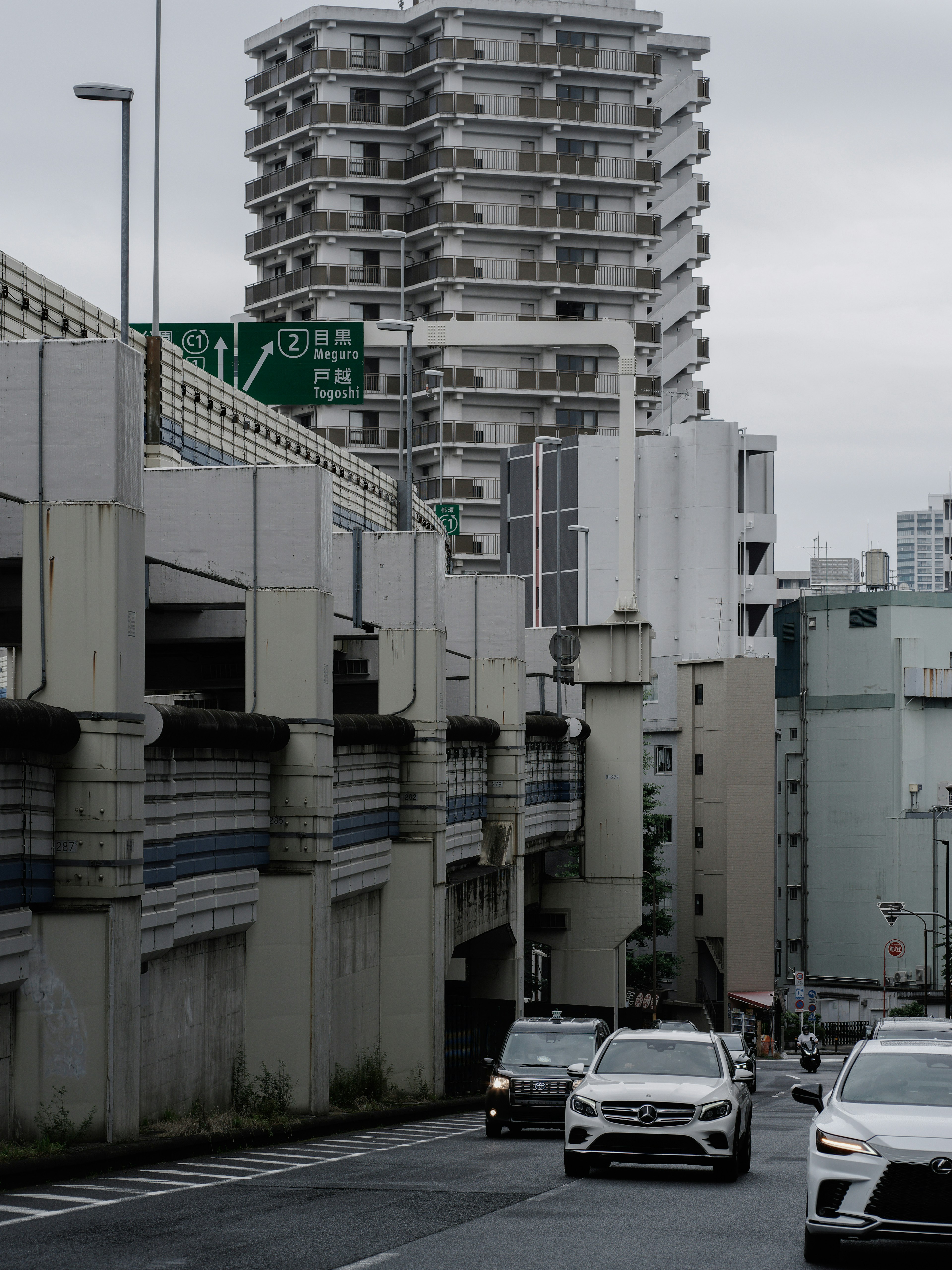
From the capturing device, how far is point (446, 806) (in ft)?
111

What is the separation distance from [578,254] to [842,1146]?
3407 inches

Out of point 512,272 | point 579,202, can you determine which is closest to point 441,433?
point 512,272

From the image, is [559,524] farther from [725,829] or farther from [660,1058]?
[660,1058]

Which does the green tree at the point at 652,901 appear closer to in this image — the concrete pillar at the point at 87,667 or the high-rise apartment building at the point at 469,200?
the high-rise apartment building at the point at 469,200

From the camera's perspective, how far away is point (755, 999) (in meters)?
77.6

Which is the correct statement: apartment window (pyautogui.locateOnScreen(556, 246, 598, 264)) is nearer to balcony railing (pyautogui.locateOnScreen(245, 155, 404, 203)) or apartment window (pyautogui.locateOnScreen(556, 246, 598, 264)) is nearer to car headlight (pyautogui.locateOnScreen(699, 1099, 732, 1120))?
balcony railing (pyautogui.locateOnScreen(245, 155, 404, 203))

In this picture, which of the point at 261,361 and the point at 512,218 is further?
the point at 512,218

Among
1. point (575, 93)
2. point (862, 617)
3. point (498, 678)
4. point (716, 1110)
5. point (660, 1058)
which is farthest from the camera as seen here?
point (862, 617)

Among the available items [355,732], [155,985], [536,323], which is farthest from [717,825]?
[155,985]

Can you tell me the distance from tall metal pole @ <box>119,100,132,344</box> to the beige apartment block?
201 ft

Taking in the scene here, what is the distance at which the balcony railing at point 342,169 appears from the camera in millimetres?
92688

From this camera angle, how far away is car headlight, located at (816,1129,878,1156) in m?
10.8

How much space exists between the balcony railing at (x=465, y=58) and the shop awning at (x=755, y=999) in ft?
151

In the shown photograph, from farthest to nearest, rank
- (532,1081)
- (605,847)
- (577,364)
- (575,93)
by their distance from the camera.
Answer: (575,93) < (577,364) < (605,847) < (532,1081)
